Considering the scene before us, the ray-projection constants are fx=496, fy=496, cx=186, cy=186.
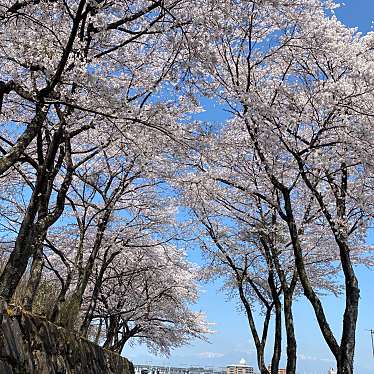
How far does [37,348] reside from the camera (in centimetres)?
531

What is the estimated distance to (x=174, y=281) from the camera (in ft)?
74.2

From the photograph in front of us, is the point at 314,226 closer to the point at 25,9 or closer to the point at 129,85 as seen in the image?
the point at 129,85

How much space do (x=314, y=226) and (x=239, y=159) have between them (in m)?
3.48

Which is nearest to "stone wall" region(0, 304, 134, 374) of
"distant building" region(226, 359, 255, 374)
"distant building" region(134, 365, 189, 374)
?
"distant building" region(134, 365, 189, 374)

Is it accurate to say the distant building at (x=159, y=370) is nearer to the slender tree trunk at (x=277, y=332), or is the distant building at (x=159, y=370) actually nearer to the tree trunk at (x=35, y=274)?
the slender tree trunk at (x=277, y=332)

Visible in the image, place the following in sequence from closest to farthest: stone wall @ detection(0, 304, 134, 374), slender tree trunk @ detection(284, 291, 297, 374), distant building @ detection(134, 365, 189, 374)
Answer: stone wall @ detection(0, 304, 134, 374) → slender tree trunk @ detection(284, 291, 297, 374) → distant building @ detection(134, 365, 189, 374)

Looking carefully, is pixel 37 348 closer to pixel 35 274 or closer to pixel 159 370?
pixel 35 274

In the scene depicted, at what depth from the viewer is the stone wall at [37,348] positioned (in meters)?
4.47

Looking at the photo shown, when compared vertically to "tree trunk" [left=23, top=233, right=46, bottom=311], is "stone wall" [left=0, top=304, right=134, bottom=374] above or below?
below

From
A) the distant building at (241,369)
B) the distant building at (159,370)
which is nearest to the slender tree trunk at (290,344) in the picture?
the distant building at (159,370)

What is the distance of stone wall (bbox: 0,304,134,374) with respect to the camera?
176 inches

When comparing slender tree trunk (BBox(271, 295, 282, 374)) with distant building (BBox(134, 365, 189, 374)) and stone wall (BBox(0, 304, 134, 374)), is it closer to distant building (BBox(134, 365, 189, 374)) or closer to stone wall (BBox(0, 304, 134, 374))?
stone wall (BBox(0, 304, 134, 374))

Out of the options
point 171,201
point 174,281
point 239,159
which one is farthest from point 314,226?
point 174,281

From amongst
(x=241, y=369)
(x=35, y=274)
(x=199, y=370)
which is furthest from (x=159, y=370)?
(x=35, y=274)
